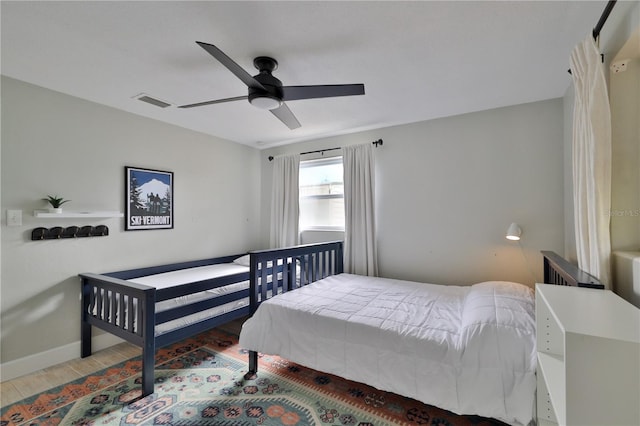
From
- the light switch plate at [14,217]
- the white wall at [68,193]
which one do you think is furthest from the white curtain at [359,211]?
the light switch plate at [14,217]

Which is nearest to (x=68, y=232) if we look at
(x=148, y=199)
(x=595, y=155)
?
(x=148, y=199)

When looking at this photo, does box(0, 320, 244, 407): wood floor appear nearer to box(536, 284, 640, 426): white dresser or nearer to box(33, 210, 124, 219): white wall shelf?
box(33, 210, 124, 219): white wall shelf

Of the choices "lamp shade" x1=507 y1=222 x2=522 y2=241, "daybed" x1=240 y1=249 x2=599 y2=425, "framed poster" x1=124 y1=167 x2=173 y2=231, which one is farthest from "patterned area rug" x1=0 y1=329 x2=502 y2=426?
"lamp shade" x1=507 y1=222 x2=522 y2=241

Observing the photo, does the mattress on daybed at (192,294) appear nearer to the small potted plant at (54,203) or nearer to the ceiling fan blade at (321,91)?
the small potted plant at (54,203)

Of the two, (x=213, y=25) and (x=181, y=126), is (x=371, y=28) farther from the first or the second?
(x=181, y=126)

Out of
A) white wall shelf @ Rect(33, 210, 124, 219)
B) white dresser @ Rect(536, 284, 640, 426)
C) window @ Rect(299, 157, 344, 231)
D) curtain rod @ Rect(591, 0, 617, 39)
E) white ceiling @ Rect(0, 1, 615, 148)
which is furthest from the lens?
window @ Rect(299, 157, 344, 231)

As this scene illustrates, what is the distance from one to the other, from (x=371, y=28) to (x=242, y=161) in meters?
2.95

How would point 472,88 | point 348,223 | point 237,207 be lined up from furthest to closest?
1. point 237,207
2. point 348,223
3. point 472,88

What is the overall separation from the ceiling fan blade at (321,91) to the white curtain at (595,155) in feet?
3.78

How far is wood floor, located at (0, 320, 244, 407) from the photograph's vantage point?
6.57 ft

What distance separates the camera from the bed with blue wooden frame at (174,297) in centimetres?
206

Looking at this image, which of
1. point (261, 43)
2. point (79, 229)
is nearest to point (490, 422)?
point (261, 43)

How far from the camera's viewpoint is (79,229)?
101 inches

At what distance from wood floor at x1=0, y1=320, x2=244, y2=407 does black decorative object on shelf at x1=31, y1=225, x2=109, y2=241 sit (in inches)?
42.5
